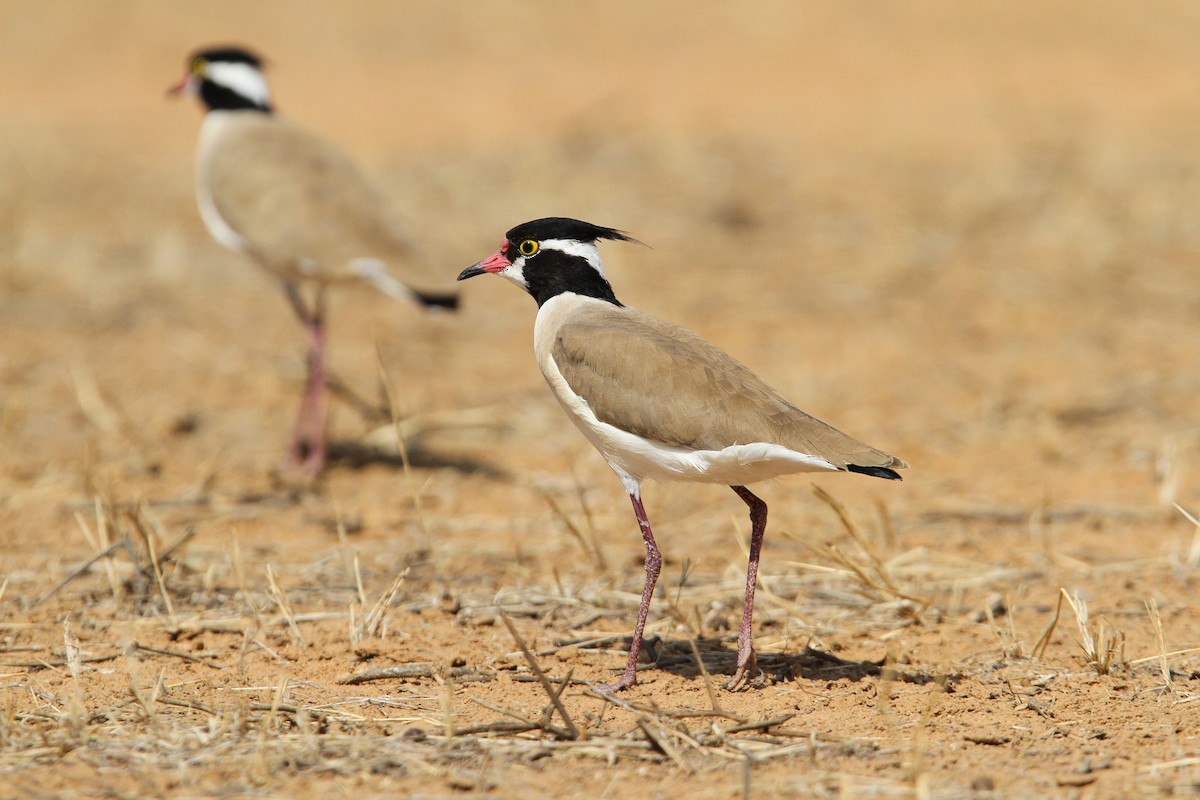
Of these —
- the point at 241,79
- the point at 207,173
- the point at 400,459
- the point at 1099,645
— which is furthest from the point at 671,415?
the point at 241,79

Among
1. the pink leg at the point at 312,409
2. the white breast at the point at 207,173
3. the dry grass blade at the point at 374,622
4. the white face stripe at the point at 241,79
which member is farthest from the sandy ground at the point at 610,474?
the white face stripe at the point at 241,79

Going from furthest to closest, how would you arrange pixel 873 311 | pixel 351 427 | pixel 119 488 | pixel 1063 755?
pixel 873 311 → pixel 351 427 → pixel 119 488 → pixel 1063 755

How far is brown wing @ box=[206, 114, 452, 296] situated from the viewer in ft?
26.0

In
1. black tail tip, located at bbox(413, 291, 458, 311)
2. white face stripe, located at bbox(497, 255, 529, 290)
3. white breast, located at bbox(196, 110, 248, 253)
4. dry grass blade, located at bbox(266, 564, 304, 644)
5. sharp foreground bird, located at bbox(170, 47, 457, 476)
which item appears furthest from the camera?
white breast, located at bbox(196, 110, 248, 253)

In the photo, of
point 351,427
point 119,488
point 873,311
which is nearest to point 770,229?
point 873,311

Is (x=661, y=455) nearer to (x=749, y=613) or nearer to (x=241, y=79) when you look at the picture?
(x=749, y=613)

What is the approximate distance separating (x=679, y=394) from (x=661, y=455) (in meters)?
0.23

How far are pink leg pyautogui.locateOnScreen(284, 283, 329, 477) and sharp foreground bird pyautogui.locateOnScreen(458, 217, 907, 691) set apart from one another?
299cm

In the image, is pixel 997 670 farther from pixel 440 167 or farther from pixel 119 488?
pixel 440 167

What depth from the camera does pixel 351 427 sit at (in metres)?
8.96

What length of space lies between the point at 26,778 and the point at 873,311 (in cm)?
771

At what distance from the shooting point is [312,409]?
8039mm

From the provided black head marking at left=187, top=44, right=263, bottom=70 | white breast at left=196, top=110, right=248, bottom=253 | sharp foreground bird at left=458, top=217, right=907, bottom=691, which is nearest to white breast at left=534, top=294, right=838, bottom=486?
sharp foreground bird at left=458, top=217, right=907, bottom=691

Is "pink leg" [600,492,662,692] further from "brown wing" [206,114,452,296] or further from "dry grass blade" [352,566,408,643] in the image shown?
"brown wing" [206,114,452,296]
